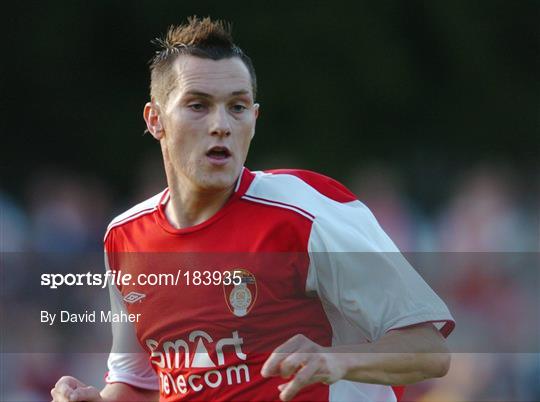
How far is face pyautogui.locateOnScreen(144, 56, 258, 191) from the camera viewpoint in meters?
3.91

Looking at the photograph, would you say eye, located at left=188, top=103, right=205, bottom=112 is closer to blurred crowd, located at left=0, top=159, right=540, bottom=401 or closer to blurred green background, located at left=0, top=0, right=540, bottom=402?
blurred crowd, located at left=0, top=159, right=540, bottom=401

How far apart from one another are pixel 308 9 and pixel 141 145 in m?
2.00

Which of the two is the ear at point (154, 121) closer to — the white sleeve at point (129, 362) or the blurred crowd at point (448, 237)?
the white sleeve at point (129, 362)

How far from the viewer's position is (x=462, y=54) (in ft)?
30.2

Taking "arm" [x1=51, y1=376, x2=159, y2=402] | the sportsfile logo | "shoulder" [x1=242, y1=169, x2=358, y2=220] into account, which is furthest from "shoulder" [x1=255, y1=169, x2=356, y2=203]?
"arm" [x1=51, y1=376, x2=159, y2=402]

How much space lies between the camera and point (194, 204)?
4086mm

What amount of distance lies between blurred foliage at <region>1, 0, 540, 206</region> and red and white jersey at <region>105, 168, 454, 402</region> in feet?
Answer: 16.0

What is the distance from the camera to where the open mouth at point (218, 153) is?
154 inches

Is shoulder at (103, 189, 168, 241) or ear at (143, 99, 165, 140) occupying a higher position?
ear at (143, 99, 165, 140)

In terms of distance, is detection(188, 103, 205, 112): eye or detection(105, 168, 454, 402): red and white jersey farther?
detection(188, 103, 205, 112): eye

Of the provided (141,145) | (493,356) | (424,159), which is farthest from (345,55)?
(493,356)

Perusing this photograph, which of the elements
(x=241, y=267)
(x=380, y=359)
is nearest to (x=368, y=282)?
(x=380, y=359)

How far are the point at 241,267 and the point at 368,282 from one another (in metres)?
0.52

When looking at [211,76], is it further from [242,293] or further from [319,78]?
[319,78]
